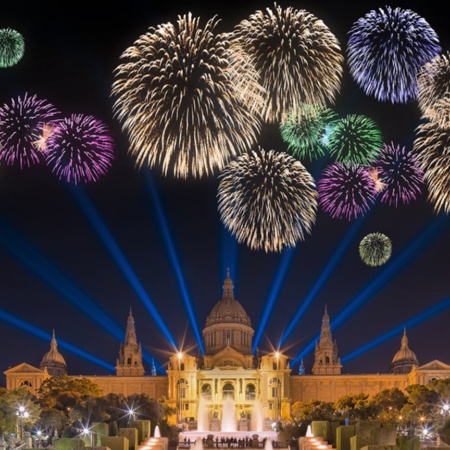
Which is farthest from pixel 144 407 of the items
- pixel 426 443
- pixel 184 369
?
pixel 184 369

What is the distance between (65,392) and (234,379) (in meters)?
57.6

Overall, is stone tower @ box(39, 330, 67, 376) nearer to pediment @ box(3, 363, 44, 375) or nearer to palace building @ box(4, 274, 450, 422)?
palace building @ box(4, 274, 450, 422)

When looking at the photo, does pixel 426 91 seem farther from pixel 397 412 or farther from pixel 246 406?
pixel 246 406

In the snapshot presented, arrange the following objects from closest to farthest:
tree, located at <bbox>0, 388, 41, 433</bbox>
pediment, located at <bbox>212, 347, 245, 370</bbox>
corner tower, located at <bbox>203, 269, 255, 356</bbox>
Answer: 1. tree, located at <bbox>0, 388, 41, 433</bbox>
2. pediment, located at <bbox>212, 347, 245, 370</bbox>
3. corner tower, located at <bbox>203, 269, 255, 356</bbox>

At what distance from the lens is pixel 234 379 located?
17475cm

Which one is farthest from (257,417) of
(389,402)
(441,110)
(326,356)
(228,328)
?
(441,110)

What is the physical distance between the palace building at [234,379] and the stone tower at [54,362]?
89 mm

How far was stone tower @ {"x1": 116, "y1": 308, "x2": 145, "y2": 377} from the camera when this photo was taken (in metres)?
183

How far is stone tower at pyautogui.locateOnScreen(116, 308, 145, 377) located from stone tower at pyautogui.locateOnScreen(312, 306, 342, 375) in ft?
102

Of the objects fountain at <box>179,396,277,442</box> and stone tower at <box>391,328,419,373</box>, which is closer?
fountain at <box>179,396,277,442</box>

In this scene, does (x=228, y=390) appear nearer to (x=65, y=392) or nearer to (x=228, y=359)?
(x=228, y=359)

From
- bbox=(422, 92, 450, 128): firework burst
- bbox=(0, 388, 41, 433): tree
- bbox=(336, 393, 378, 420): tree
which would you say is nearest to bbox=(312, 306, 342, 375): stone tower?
bbox=(336, 393, 378, 420): tree

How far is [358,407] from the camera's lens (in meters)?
113

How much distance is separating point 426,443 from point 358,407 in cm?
3196
